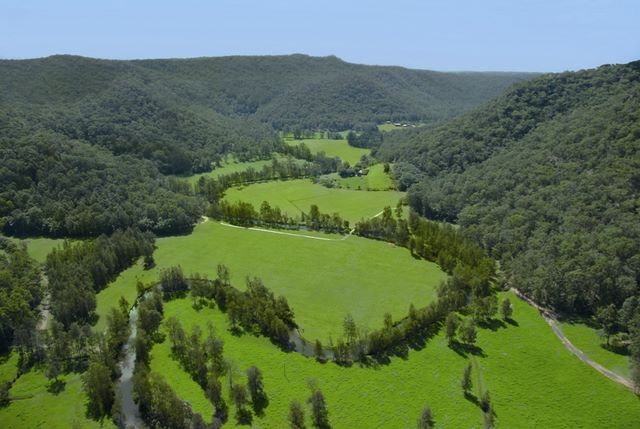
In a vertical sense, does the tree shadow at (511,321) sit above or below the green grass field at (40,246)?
above

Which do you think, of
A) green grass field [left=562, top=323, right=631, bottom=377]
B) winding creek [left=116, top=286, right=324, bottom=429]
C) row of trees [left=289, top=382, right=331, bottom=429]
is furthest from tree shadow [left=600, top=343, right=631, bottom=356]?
row of trees [left=289, top=382, right=331, bottom=429]

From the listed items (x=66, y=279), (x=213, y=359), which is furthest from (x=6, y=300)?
(x=213, y=359)

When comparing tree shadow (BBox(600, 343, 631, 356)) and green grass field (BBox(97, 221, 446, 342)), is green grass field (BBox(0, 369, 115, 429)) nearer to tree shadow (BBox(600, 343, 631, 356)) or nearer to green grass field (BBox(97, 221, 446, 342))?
green grass field (BBox(97, 221, 446, 342))

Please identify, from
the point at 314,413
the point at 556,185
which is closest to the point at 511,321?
the point at 556,185

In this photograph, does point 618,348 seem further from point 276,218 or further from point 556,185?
point 276,218

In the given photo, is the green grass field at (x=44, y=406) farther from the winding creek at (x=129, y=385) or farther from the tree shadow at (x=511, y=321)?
the tree shadow at (x=511, y=321)

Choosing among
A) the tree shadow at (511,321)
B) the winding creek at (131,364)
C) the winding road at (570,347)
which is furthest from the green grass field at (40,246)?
the winding road at (570,347)
